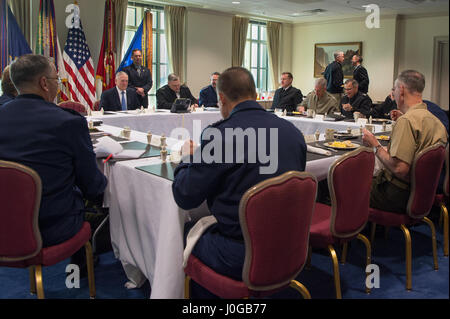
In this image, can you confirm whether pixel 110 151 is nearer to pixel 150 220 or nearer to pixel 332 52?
pixel 150 220

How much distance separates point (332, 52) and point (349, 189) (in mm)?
10048

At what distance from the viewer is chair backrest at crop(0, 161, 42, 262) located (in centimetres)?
172

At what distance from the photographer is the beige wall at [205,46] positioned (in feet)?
31.3

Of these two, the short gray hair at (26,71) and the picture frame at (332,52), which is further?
the picture frame at (332,52)

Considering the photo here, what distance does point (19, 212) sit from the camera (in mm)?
1773

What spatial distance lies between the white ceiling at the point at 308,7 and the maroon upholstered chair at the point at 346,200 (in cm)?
720

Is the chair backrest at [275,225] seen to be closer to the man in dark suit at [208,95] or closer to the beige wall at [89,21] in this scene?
the man in dark suit at [208,95]

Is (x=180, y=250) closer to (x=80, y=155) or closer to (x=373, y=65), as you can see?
(x=80, y=155)

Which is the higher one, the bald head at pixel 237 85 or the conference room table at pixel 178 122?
the bald head at pixel 237 85

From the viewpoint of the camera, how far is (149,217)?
2182 mm

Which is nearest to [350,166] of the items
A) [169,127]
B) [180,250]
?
[180,250]

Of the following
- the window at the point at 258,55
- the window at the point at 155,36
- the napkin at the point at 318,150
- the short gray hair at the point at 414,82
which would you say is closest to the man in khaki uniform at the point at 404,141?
the short gray hair at the point at 414,82

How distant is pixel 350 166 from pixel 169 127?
363 cm

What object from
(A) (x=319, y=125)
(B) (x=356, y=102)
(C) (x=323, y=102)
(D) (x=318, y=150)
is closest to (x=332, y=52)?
(C) (x=323, y=102)
